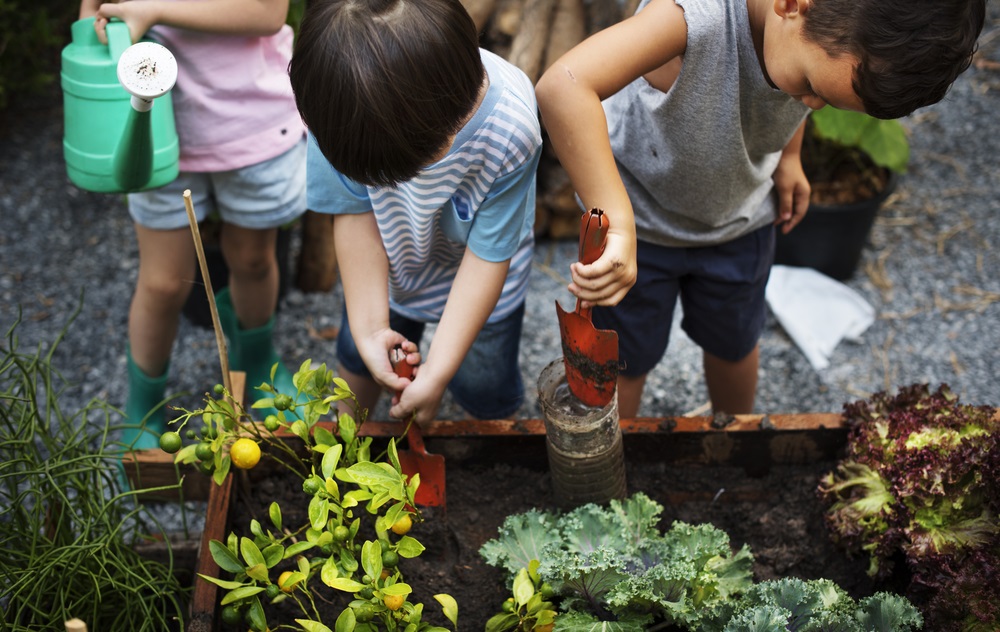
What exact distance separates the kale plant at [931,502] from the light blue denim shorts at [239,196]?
1.31 m

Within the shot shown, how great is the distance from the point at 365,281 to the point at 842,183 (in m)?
1.91

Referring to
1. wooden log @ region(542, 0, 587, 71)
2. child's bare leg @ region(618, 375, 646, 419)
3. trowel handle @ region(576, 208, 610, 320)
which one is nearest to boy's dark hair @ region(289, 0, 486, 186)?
trowel handle @ region(576, 208, 610, 320)

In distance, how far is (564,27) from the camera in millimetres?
2701

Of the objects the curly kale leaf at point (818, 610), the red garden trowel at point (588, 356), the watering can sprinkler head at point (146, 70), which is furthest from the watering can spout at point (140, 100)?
the curly kale leaf at point (818, 610)

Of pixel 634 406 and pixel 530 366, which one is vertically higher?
pixel 634 406

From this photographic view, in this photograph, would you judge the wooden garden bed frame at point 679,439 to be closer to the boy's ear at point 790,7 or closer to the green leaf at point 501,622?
the green leaf at point 501,622

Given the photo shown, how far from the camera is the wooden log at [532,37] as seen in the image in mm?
2637

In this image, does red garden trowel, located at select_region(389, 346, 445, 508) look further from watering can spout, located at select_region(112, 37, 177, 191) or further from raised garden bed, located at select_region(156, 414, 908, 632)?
watering can spout, located at select_region(112, 37, 177, 191)

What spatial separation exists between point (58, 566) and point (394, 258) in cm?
74

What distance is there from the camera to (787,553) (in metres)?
1.55

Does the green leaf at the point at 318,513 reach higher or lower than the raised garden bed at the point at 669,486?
higher

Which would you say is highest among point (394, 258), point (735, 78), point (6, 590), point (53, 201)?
point (735, 78)

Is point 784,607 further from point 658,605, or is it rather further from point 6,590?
point 6,590

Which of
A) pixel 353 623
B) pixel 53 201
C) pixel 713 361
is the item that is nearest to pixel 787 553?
pixel 713 361
